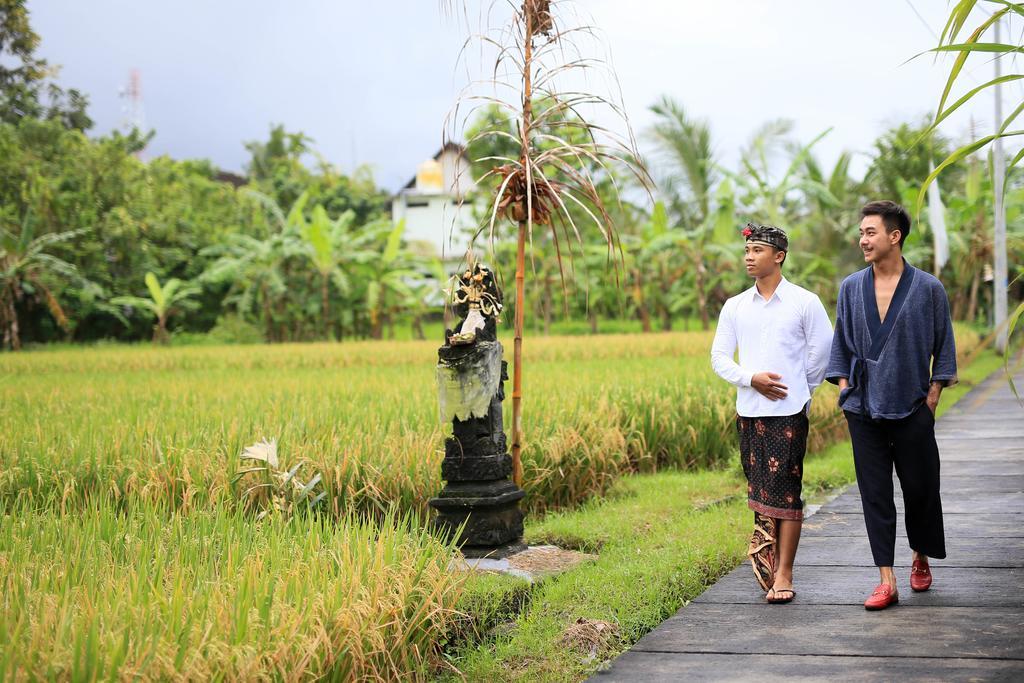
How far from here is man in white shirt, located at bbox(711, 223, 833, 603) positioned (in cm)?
442

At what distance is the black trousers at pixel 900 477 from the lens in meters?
4.18

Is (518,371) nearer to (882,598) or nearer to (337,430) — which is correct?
(337,430)

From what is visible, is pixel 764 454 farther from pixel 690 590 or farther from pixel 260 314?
pixel 260 314

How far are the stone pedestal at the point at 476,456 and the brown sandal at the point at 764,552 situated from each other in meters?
1.12

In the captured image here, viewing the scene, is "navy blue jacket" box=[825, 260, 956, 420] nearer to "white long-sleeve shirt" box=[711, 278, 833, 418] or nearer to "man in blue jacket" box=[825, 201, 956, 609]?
"man in blue jacket" box=[825, 201, 956, 609]

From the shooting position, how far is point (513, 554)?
491 cm

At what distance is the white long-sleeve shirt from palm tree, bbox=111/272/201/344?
62.4 ft

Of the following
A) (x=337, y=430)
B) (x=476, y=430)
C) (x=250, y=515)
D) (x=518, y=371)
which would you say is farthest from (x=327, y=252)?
(x=476, y=430)

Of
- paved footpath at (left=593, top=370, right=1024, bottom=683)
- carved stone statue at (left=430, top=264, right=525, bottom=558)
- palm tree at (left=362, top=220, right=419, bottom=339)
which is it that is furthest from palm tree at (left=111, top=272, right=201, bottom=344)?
paved footpath at (left=593, top=370, right=1024, bottom=683)

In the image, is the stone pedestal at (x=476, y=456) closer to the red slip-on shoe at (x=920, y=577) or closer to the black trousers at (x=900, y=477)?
the black trousers at (x=900, y=477)

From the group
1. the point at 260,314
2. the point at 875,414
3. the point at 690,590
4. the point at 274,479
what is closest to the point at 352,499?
the point at 274,479

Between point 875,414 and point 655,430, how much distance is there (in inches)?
148

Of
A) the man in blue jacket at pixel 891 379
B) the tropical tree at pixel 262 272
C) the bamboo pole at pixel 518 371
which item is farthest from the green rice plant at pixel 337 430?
the tropical tree at pixel 262 272

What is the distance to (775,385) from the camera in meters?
4.38
